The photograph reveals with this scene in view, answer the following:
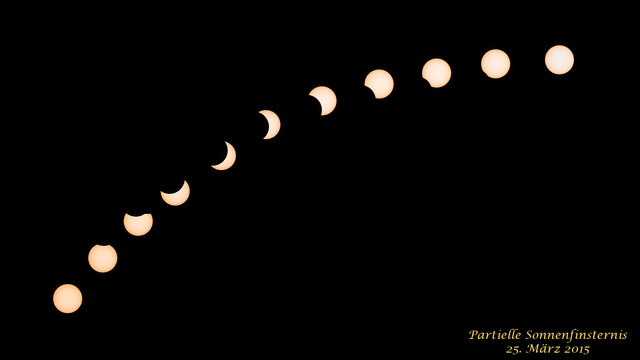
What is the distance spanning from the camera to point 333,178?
146cm

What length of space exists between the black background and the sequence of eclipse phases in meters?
0.03

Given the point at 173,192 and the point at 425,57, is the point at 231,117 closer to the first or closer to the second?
the point at 173,192

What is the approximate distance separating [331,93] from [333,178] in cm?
24

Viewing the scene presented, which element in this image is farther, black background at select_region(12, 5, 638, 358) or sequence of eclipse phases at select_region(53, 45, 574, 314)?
black background at select_region(12, 5, 638, 358)

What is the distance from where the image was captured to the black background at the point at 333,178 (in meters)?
1.32

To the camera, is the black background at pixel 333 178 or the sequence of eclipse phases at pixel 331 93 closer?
the sequence of eclipse phases at pixel 331 93

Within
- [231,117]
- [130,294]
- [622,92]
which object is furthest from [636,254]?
[130,294]

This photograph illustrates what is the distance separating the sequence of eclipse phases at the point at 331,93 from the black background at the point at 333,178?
0.03 metres

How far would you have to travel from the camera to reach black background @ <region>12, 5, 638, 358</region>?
4.32ft

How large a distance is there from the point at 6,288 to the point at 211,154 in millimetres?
597

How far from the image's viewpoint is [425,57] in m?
1.52

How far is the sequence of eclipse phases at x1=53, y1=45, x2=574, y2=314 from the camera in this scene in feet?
3.80

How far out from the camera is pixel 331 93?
133 centimetres

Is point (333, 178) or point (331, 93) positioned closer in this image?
point (331, 93)
